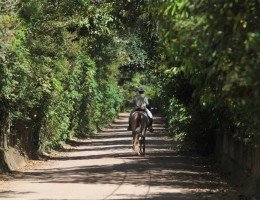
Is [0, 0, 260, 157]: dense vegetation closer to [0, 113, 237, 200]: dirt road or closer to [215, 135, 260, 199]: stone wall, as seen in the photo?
[215, 135, 260, 199]: stone wall

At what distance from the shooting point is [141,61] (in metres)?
28.5

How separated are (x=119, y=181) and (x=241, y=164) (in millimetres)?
3119

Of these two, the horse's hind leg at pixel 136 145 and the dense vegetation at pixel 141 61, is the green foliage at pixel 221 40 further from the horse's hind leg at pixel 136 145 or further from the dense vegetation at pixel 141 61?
the horse's hind leg at pixel 136 145

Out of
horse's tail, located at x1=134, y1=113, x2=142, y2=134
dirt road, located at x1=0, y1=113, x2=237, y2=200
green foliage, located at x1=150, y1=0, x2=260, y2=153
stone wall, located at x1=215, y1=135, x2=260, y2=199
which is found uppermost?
green foliage, located at x1=150, y1=0, x2=260, y2=153

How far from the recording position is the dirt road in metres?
14.2

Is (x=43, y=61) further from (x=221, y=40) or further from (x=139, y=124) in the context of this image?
(x=221, y=40)

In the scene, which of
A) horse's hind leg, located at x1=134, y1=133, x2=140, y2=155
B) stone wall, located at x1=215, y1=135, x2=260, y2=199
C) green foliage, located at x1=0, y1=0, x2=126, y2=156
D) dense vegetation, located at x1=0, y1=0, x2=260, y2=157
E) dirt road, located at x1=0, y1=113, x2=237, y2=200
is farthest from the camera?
horse's hind leg, located at x1=134, y1=133, x2=140, y2=155

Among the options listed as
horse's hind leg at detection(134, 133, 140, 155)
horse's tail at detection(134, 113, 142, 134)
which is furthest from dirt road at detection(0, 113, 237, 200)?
horse's tail at detection(134, 113, 142, 134)

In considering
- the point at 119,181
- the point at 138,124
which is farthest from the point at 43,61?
the point at 119,181

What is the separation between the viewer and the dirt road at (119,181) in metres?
14.2

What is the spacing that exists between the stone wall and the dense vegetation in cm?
51

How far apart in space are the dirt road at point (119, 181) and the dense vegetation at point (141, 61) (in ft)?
4.77

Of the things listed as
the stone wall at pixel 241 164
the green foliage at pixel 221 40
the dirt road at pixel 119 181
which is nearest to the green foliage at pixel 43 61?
the dirt road at pixel 119 181

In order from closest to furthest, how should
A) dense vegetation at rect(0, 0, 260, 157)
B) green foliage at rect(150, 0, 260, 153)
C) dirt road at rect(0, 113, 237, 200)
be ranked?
1. green foliage at rect(150, 0, 260, 153)
2. dense vegetation at rect(0, 0, 260, 157)
3. dirt road at rect(0, 113, 237, 200)
